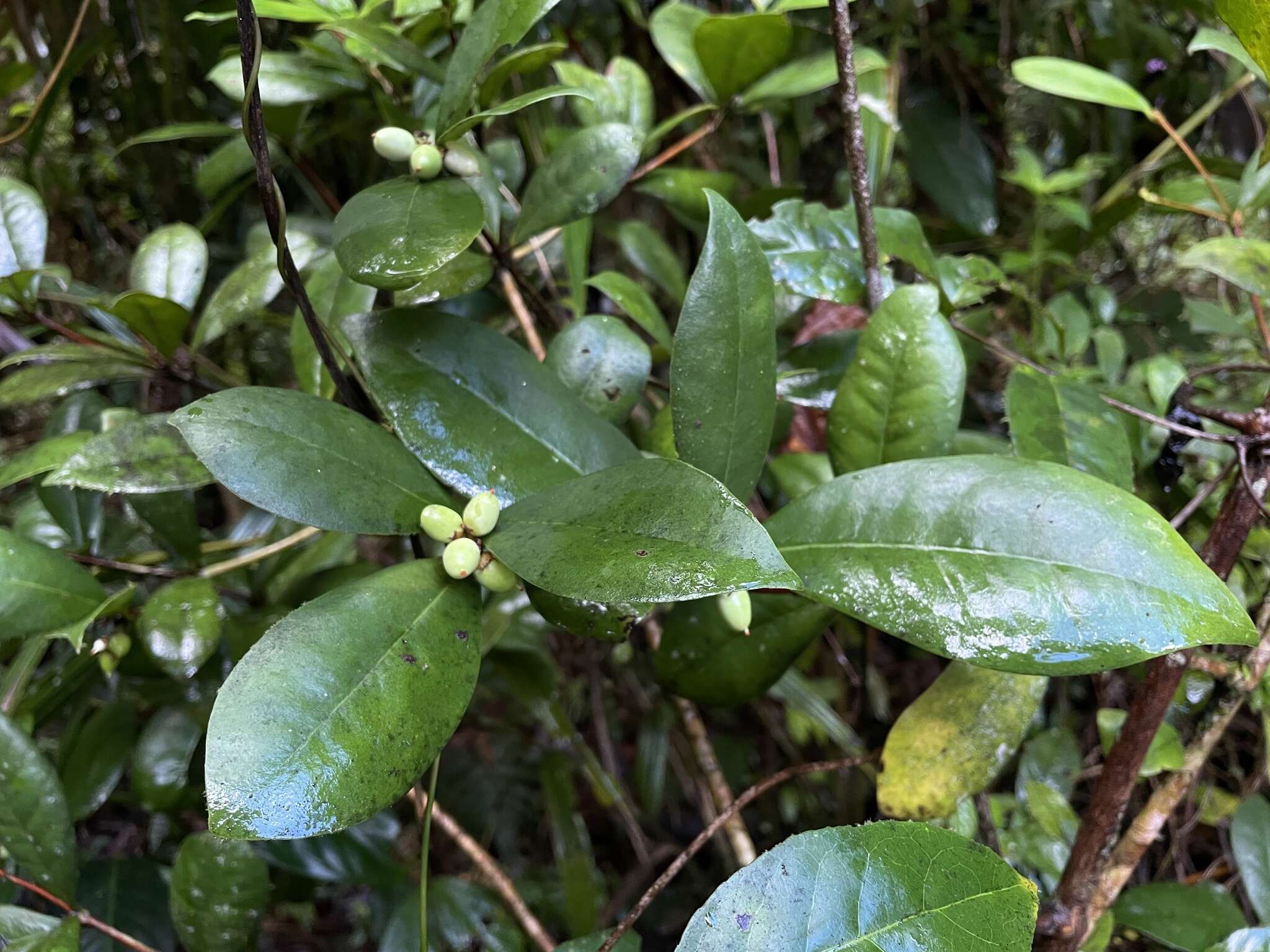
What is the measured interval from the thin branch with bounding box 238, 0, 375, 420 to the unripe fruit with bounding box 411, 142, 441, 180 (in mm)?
99

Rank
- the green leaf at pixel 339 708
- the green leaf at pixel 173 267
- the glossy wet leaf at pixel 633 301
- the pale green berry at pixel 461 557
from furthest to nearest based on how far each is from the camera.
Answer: the green leaf at pixel 173 267, the glossy wet leaf at pixel 633 301, the pale green berry at pixel 461 557, the green leaf at pixel 339 708

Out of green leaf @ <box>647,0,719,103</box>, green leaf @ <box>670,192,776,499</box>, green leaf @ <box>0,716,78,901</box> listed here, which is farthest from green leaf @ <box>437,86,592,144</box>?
green leaf @ <box>0,716,78,901</box>

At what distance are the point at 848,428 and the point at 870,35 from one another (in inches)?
41.2

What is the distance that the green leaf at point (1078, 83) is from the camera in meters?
0.73

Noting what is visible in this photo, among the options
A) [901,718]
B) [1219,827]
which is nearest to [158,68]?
[901,718]

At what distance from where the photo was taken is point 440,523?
0.42 m

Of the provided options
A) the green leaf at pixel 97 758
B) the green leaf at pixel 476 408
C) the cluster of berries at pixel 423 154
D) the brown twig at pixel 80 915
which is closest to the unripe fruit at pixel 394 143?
the cluster of berries at pixel 423 154

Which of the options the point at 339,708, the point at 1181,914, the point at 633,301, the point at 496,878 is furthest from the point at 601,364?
the point at 1181,914

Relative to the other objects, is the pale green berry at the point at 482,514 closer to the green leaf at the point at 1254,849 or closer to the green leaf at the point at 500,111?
the green leaf at the point at 500,111

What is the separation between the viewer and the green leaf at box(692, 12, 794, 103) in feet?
2.30

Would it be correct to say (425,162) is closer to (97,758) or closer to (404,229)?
(404,229)

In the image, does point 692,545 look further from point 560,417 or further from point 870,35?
point 870,35

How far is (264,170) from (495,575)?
24 cm

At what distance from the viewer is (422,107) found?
2.42 ft
